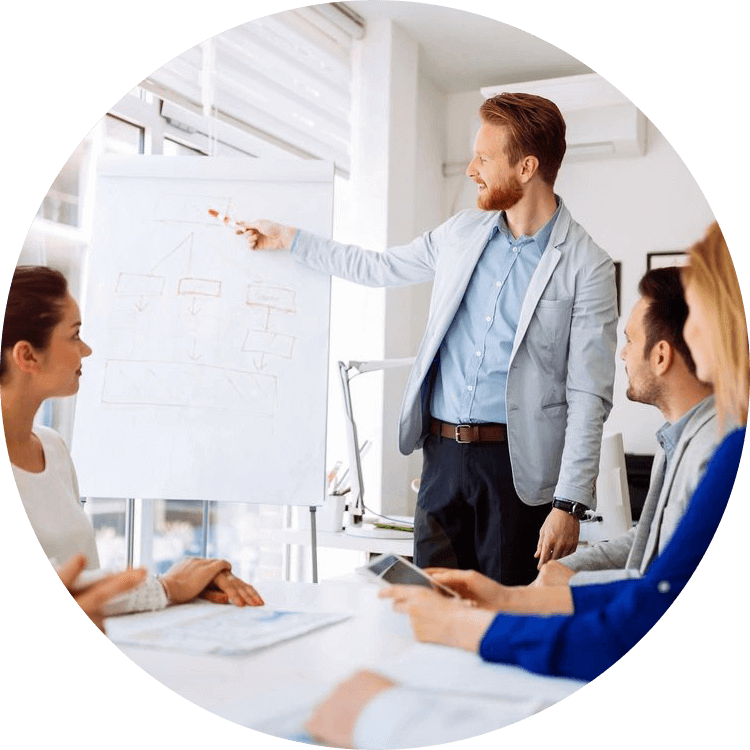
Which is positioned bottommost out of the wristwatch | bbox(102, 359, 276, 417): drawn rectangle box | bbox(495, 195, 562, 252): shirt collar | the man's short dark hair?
the wristwatch

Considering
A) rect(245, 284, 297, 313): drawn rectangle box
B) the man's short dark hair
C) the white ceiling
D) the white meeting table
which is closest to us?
the white meeting table

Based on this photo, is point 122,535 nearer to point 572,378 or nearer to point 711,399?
point 572,378

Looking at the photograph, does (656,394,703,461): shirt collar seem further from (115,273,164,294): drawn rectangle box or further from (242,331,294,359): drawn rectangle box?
(115,273,164,294): drawn rectangle box

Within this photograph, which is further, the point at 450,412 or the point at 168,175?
the point at 168,175

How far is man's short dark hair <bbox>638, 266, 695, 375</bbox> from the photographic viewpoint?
4.83 feet

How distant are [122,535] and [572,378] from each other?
846mm

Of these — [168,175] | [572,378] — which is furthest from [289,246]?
[572,378]

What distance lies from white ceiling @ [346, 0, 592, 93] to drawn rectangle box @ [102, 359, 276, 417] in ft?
2.12

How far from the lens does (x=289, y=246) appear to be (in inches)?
68.6

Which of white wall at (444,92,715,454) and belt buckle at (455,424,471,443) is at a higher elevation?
white wall at (444,92,715,454)

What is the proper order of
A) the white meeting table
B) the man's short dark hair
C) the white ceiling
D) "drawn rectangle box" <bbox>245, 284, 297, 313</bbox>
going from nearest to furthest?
the white meeting table, the man's short dark hair, the white ceiling, "drawn rectangle box" <bbox>245, 284, 297, 313</bbox>

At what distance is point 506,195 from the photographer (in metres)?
1.56

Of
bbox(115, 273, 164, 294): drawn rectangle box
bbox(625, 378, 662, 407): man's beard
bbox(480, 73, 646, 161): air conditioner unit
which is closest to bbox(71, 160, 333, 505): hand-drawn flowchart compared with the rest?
bbox(115, 273, 164, 294): drawn rectangle box

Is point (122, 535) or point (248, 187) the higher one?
point (248, 187)
